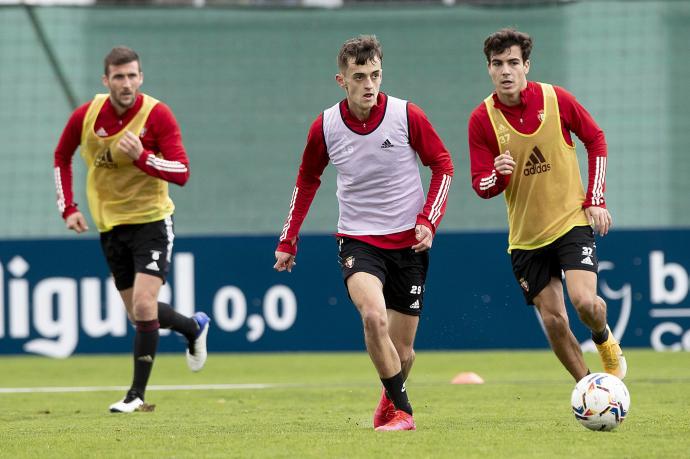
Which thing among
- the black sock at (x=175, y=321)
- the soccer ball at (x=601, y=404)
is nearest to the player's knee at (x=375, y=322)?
the soccer ball at (x=601, y=404)

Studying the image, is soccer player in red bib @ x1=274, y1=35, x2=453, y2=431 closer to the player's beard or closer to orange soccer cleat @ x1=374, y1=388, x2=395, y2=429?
orange soccer cleat @ x1=374, y1=388, x2=395, y2=429

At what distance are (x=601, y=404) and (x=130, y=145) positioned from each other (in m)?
3.51

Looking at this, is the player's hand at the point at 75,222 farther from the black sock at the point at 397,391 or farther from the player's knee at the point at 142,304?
the black sock at the point at 397,391

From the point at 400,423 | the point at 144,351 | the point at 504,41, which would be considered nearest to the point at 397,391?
the point at 400,423

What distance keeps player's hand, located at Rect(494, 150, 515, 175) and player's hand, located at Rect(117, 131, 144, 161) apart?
243 centimetres

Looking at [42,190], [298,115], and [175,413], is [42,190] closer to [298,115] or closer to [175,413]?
[298,115]

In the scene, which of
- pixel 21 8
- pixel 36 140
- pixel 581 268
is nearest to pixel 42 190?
pixel 36 140

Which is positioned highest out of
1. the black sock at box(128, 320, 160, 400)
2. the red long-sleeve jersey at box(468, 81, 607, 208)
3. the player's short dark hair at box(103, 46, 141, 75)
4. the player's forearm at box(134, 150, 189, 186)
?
the player's short dark hair at box(103, 46, 141, 75)

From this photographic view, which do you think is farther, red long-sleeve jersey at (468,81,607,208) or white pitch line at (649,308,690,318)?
white pitch line at (649,308,690,318)

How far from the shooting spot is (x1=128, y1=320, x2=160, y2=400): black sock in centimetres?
893

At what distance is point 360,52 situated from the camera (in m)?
7.12

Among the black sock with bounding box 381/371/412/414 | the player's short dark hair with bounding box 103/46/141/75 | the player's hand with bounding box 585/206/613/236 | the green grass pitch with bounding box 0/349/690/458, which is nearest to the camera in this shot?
the green grass pitch with bounding box 0/349/690/458

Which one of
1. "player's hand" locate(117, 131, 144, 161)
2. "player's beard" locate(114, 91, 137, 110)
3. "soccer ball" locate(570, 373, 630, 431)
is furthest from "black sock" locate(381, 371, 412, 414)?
"player's beard" locate(114, 91, 137, 110)

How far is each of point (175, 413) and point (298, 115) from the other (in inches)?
267
